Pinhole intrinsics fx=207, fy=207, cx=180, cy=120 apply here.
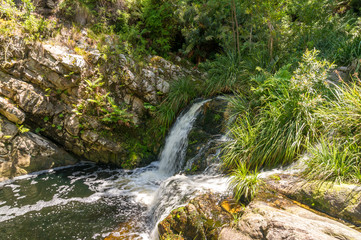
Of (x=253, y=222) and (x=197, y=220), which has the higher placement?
(x=253, y=222)

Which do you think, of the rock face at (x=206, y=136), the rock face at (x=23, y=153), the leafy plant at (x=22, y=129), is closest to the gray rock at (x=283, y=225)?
the rock face at (x=206, y=136)

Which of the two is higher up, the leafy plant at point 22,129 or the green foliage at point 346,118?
the green foliage at point 346,118

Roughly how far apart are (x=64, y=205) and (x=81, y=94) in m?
3.34

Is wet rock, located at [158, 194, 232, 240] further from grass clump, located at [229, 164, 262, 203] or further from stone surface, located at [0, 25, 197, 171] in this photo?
stone surface, located at [0, 25, 197, 171]

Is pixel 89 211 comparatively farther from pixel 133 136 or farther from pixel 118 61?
pixel 118 61

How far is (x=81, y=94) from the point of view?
21.4ft

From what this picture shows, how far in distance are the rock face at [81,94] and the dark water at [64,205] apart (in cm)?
102

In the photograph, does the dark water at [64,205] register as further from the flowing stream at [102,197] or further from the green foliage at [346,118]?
the green foliage at [346,118]

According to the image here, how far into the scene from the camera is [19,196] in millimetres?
5039

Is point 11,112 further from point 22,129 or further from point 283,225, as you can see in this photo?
point 283,225

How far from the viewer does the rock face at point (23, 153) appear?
5812 millimetres

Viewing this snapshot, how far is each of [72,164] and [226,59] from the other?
20.6 feet

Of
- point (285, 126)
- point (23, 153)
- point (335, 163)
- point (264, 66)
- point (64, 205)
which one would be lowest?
point (64, 205)

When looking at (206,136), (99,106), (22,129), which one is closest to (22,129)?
(22,129)
